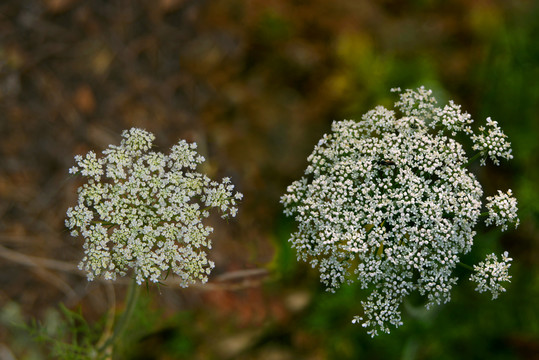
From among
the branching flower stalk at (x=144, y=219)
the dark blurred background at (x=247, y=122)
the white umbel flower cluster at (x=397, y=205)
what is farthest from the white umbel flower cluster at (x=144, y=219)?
the dark blurred background at (x=247, y=122)

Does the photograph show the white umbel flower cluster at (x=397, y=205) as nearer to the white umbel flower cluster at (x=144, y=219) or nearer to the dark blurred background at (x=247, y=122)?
the white umbel flower cluster at (x=144, y=219)

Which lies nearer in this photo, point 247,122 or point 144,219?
point 144,219

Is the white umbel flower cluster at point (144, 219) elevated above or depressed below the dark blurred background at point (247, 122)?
below

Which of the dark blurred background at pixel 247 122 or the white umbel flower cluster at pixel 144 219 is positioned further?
the dark blurred background at pixel 247 122

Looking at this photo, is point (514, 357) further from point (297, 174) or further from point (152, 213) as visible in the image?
point (152, 213)

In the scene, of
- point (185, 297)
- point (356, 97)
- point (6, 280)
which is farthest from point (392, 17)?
point (6, 280)

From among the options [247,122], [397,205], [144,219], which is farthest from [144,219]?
[247,122]

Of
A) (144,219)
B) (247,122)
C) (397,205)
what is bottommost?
(397,205)

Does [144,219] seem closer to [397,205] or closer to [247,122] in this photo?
[397,205]
